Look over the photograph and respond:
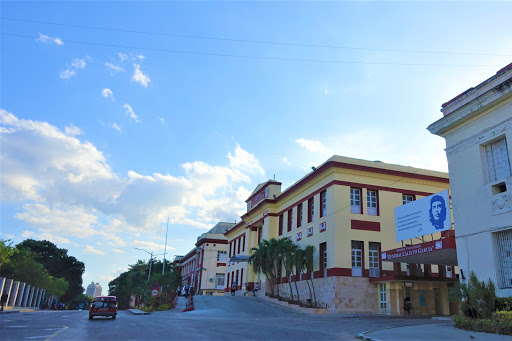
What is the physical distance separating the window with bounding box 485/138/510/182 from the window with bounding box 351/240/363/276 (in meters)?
14.5

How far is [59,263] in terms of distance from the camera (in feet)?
263

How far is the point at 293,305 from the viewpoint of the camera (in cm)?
3039

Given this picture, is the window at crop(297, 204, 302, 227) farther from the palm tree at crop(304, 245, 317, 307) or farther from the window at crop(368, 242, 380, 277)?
the window at crop(368, 242, 380, 277)

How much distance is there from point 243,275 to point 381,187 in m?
23.8

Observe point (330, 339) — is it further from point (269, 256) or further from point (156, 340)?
point (269, 256)

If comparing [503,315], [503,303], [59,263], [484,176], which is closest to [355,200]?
[484,176]

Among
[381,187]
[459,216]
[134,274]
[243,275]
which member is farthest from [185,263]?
[459,216]

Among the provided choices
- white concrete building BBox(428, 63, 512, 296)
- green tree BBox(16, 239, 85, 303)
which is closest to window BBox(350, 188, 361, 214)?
white concrete building BBox(428, 63, 512, 296)

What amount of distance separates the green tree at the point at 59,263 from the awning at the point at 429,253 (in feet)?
230

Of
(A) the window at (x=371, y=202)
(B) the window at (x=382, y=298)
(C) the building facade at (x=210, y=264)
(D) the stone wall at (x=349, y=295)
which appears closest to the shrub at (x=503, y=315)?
(D) the stone wall at (x=349, y=295)

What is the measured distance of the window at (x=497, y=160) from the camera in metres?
15.8

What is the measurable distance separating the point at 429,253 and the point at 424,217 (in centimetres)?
324

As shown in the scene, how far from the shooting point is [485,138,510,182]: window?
1578 cm

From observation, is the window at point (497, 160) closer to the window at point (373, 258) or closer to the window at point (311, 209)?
the window at point (373, 258)
